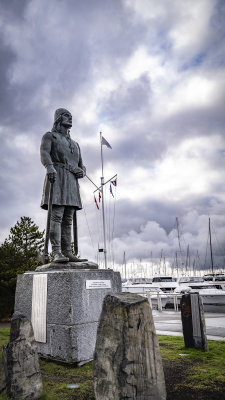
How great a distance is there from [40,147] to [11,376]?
4.46 metres

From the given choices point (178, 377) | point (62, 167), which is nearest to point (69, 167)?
point (62, 167)

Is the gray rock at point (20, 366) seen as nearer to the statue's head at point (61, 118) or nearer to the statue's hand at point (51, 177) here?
the statue's hand at point (51, 177)

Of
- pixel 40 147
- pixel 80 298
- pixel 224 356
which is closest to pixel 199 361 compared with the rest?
pixel 224 356

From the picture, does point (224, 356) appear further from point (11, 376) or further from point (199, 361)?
point (11, 376)

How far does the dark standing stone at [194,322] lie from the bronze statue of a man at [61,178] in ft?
7.95

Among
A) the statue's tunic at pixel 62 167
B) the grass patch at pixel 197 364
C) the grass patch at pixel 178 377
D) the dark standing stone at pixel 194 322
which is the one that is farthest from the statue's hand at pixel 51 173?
the grass patch at pixel 197 364

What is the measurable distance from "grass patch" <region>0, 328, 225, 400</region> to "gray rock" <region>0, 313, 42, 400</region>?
0.14 meters

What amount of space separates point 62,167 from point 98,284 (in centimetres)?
270

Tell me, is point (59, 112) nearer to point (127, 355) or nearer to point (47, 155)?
point (47, 155)

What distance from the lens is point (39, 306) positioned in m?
5.49

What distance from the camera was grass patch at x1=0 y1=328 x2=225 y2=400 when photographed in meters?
3.40

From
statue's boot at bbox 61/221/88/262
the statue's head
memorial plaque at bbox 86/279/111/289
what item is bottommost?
memorial plaque at bbox 86/279/111/289

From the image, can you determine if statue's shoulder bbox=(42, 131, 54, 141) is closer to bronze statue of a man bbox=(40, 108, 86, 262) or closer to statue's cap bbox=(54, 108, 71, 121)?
bronze statue of a man bbox=(40, 108, 86, 262)

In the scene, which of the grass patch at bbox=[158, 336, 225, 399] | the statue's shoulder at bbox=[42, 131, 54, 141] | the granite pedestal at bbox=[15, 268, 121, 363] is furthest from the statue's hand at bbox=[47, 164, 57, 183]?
the grass patch at bbox=[158, 336, 225, 399]
